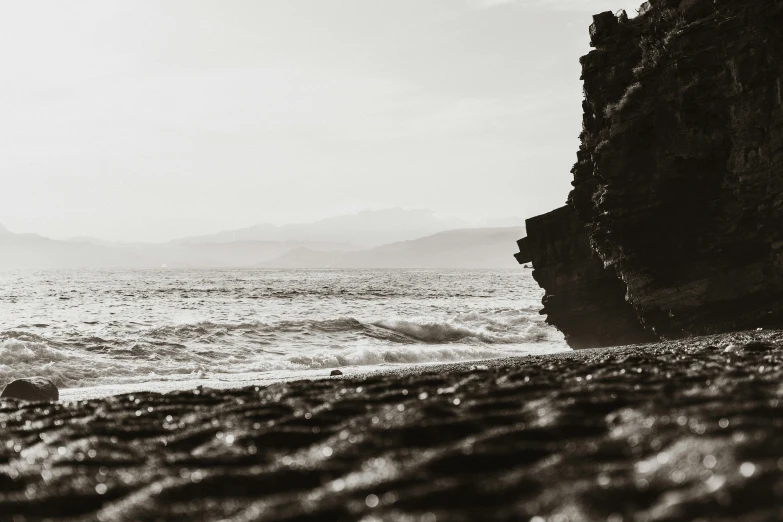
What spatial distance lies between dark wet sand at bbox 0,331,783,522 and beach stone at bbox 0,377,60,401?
7298mm

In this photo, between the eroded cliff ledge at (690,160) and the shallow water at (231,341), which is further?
the shallow water at (231,341)

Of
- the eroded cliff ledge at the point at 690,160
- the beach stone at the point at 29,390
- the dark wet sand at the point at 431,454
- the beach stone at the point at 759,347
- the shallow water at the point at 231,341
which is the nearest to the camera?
the dark wet sand at the point at 431,454

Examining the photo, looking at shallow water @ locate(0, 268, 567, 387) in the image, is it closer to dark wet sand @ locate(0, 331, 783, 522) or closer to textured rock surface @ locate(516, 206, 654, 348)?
textured rock surface @ locate(516, 206, 654, 348)

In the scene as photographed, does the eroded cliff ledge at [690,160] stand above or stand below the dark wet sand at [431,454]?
above

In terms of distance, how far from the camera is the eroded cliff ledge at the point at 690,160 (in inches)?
790

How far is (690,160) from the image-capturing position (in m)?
21.6

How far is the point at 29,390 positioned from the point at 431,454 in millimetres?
12491

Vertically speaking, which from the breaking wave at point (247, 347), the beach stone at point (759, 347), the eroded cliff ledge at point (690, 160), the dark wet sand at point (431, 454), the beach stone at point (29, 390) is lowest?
the breaking wave at point (247, 347)

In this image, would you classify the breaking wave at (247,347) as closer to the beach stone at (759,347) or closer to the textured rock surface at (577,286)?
the textured rock surface at (577,286)

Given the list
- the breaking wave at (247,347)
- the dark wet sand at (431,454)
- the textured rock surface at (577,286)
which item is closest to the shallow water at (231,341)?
the breaking wave at (247,347)

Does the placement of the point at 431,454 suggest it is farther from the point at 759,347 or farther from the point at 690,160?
the point at 690,160

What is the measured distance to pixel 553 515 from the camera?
3.41 metres

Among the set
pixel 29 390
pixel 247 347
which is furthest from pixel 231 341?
pixel 29 390

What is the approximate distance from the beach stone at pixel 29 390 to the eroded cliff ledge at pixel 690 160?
1702 centimetres
